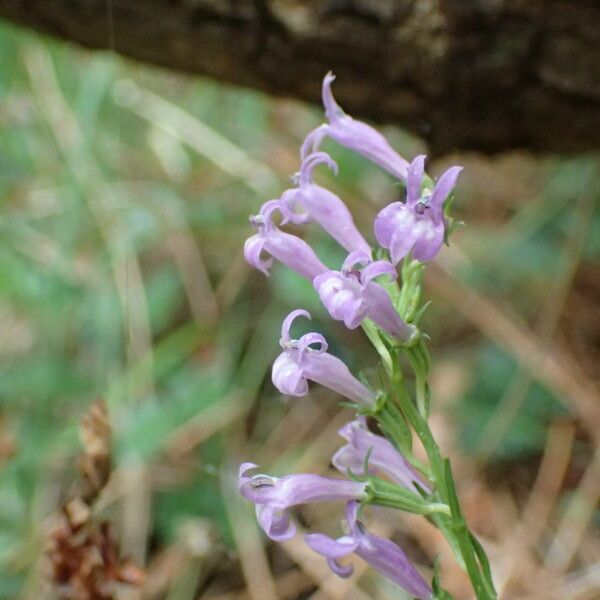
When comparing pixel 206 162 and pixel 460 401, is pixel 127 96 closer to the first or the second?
pixel 206 162

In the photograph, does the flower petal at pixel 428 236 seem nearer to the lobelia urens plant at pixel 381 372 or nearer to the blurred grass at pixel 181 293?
the lobelia urens plant at pixel 381 372

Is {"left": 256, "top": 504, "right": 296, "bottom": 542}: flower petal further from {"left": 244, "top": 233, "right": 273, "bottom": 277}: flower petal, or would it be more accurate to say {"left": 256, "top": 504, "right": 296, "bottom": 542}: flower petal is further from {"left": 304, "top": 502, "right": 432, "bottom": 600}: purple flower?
{"left": 244, "top": 233, "right": 273, "bottom": 277}: flower petal

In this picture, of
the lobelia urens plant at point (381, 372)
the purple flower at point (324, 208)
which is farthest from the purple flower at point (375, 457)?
the purple flower at point (324, 208)

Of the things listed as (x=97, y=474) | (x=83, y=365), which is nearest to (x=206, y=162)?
(x=83, y=365)

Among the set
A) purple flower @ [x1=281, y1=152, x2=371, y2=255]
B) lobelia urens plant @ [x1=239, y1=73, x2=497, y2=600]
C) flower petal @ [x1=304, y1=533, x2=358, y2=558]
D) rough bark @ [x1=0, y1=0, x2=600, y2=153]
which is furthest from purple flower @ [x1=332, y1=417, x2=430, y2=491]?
rough bark @ [x1=0, y1=0, x2=600, y2=153]

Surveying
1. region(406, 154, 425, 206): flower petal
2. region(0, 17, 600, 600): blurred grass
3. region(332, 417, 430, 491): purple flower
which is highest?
region(406, 154, 425, 206): flower petal

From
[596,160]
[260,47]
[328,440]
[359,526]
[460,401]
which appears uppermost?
[260,47]
